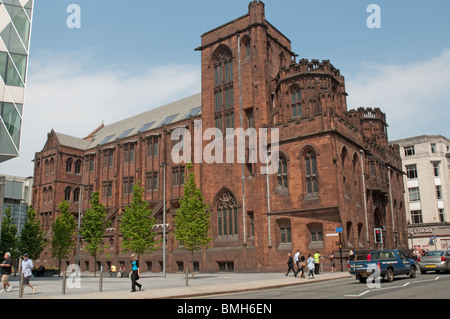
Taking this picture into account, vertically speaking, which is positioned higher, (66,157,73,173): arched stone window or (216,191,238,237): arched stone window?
(66,157,73,173): arched stone window

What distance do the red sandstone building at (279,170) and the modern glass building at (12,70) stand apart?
1758cm

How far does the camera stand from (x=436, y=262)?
24.5 meters

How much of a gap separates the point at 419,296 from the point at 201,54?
1433 inches

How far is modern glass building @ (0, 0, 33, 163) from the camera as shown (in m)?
30.8

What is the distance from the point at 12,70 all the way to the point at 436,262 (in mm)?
33292

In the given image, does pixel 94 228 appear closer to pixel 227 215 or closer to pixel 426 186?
pixel 227 215

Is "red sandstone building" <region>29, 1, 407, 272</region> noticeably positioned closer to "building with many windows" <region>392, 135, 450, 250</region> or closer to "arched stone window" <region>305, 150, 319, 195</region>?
"arched stone window" <region>305, 150, 319, 195</region>

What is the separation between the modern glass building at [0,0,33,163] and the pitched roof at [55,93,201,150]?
20186 millimetres

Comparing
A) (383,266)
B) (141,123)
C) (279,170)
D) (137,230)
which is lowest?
(383,266)

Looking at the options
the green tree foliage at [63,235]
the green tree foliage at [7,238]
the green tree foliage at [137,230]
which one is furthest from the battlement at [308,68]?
the green tree foliage at [7,238]

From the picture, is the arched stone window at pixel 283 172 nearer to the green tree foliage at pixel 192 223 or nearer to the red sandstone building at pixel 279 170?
the red sandstone building at pixel 279 170

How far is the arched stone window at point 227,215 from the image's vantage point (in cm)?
3791

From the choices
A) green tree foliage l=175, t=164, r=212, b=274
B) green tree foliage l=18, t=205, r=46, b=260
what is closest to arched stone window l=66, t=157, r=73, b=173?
green tree foliage l=18, t=205, r=46, b=260

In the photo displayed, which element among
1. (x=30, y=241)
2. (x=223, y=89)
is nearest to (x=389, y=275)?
(x=223, y=89)
